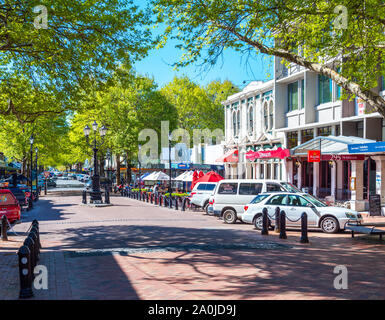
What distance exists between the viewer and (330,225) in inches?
601

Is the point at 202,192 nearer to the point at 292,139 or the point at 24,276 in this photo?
the point at 292,139

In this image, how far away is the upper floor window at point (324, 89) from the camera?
2688 centimetres

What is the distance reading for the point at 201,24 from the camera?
519 inches

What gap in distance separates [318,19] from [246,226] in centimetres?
868

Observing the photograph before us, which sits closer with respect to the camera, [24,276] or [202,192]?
[24,276]

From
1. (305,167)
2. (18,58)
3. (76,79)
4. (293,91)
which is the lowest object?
(305,167)

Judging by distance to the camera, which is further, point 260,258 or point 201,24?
point 201,24

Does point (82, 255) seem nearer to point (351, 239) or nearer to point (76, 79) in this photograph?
point (76, 79)

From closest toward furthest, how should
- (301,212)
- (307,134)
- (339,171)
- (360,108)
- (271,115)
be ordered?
(301,212), (360,108), (339,171), (307,134), (271,115)

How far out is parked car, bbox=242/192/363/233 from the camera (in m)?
15.2

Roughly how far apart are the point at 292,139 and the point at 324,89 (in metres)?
5.15

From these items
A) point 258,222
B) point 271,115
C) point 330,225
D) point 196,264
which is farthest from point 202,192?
point 196,264

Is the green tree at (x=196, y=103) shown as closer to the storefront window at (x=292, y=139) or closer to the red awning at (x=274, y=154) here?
the storefront window at (x=292, y=139)
